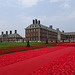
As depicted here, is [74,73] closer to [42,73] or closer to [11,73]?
[42,73]

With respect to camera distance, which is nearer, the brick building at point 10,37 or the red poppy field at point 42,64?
the red poppy field at point 42,64

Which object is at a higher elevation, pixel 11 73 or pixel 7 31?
pixel 7 31

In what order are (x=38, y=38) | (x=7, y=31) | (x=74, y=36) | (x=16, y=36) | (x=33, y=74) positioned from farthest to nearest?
(x=74, y=36) → (x=7, y=31) → (x=16, y=36) → (x=38, y=38) → (x=33, y=74)

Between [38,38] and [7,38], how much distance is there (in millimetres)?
39237

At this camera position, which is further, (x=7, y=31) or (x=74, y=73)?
(x=7, y=31)

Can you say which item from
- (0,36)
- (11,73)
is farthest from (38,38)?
(11,73)

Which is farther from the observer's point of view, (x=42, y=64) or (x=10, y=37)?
(x=10, y=37)

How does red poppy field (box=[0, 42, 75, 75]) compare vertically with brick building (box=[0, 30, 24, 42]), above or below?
below

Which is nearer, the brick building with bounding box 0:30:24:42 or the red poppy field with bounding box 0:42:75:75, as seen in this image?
the red poppy field with bounding box 0:42:75:75

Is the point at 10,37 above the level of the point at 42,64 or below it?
above

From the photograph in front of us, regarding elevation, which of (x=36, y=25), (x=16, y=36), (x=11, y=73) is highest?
(x=36, y=25)

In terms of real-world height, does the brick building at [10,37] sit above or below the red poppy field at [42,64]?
above

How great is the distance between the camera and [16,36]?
270ft

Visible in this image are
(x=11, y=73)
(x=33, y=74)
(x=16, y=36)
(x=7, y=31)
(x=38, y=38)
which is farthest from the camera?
A: (x=7, y=31)
